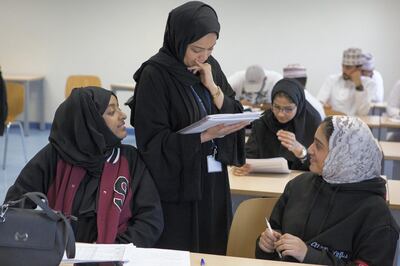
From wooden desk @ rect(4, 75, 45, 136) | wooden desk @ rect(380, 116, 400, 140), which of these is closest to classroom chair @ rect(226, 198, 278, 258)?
wooden desk @ rect(380, 116, 400, 140)

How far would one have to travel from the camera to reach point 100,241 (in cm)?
212

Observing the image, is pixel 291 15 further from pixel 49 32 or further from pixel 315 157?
pixel 315 157

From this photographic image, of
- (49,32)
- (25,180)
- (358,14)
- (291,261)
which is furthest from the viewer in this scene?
(49,32)

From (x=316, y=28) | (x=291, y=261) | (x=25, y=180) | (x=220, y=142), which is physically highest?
(x=316, y=28)

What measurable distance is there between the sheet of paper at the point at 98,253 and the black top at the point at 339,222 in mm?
620

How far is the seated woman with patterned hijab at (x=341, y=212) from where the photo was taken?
6.29ft

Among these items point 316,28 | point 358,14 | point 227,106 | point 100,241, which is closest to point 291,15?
point 316,28

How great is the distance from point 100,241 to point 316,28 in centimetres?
644

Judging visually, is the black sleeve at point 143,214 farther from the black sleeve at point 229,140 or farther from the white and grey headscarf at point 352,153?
the white and grey headscarf at point 352,153

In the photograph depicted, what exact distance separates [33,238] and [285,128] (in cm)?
222

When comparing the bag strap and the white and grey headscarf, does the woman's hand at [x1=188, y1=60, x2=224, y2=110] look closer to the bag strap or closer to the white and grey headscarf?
the white and grey headscarf

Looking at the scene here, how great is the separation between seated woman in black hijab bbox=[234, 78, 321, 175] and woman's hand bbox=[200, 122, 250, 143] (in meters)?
1.09

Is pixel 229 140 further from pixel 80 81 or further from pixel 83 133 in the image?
pixel 80 81

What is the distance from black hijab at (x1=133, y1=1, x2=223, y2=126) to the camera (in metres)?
2.14
